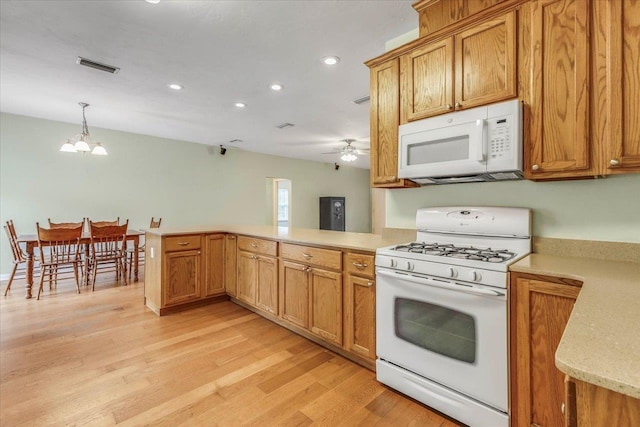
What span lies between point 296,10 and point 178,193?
16.7 ft

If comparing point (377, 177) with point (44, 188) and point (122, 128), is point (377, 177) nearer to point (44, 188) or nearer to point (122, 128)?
point (122, 128)

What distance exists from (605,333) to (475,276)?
821 mm

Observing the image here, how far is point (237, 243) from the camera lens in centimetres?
338

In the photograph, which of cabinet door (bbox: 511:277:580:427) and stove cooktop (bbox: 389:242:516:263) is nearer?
cabinet door (bbox: 511:277:580:427)

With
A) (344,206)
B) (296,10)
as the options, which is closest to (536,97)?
(296,10)

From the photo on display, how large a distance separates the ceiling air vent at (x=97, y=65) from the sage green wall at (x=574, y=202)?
3.33 metres

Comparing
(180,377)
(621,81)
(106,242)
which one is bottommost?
(180,377)

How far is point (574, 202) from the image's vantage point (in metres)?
1.77

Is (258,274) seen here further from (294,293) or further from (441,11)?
(441,11)

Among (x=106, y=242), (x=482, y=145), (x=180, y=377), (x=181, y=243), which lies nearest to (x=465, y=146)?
(x=482, y=145)

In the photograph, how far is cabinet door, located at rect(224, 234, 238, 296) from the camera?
3.42 metres

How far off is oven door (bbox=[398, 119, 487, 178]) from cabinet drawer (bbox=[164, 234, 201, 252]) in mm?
2287

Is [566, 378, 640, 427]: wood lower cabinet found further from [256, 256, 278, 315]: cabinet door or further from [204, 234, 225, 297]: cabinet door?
[204, 234, 225, 297]: cabinet door

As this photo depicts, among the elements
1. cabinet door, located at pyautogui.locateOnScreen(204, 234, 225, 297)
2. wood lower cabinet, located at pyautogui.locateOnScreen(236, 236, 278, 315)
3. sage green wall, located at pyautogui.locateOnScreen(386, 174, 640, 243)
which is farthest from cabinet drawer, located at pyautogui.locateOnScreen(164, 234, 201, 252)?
sage green wall, located at pyautogui.locateOnScreen(386, 174, 640, 243)
